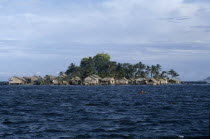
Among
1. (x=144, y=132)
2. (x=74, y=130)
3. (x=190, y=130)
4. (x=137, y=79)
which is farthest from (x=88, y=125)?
(x=137, y=79)

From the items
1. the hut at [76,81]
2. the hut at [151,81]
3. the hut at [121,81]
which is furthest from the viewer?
the hut at [76,81]

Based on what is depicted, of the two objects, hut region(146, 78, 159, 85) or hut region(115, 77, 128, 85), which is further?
hut region(115, 77, 128, 85)

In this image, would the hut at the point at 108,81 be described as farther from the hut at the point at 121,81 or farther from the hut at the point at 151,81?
the hut at the point at 151,81

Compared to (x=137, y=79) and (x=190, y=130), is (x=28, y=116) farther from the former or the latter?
(x=137, y=79)

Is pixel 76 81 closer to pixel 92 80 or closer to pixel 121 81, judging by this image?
pixel 92 80

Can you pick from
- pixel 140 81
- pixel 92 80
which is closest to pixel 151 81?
pixel 140 81

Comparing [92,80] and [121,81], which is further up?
[92,80]

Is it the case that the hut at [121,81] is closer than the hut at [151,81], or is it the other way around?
the hut at [151,81]

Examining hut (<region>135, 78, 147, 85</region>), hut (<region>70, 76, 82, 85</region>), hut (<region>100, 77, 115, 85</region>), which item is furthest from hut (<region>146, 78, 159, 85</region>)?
hut (<region>70, 76, 82, 85</region>)

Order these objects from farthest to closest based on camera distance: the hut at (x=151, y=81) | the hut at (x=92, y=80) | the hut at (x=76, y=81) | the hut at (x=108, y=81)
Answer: the hut at (x=76, y=81) < the hut at (x=151, y=81) < the hut at (x=108, y=81) < the hut at (x=92, y=80)

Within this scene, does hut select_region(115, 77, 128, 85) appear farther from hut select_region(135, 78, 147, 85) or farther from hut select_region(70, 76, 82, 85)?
hut select_region(70, 76, 82, 85)

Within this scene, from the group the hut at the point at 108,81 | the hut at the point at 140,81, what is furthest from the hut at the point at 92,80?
the hut at the point at 140,81

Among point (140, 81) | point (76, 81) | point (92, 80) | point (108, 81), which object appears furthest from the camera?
point (76, 81)

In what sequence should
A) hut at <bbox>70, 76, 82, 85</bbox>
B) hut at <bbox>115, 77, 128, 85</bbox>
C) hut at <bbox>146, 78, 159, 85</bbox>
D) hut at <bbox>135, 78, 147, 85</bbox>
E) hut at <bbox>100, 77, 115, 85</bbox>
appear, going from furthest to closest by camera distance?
hut at <bbox>70, 76, 82, 85</bbox> < hut at <bbox>115, 77, 128, 85</bbox> < hut at <bbox>135, 78, 147, 85</bbox> < hut at <bbox>146, 78, 159, 85</bbox> < hut at <bbox>100, 77, 115, 85</bbox>
